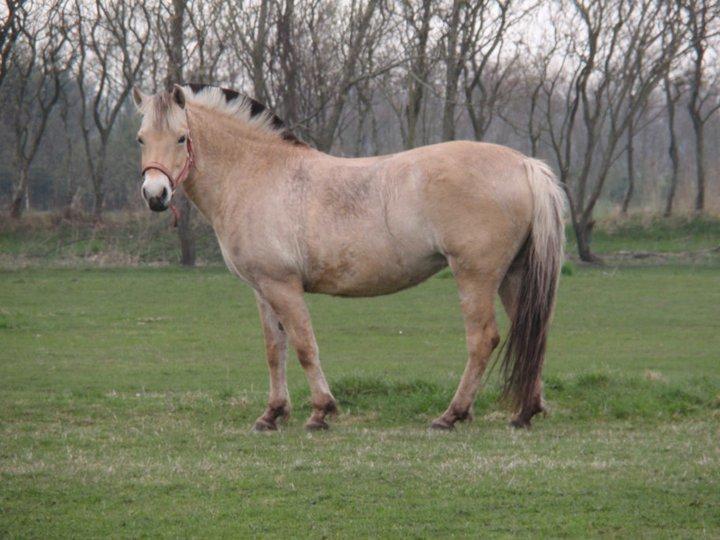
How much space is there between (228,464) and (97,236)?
31888 millimetres

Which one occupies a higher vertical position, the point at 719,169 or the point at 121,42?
the point at 121,42

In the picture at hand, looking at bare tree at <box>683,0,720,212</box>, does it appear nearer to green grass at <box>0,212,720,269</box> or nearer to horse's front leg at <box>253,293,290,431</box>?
green grass at <box>0,212,720,269</box>

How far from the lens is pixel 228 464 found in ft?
23.5

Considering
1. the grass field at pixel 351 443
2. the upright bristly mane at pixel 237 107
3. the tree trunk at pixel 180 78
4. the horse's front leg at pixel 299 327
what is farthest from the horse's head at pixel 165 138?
the tree trunk at pixel 180 78

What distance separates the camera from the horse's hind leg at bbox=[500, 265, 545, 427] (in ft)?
28.8

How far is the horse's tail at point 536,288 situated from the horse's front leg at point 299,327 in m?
1.46

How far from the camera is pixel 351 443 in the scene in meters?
8.11

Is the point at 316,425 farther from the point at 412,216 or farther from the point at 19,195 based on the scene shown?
the point at 19,195

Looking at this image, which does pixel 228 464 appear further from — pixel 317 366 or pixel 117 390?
pixel 117 390

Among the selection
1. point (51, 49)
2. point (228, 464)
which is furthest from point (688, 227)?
point (228, 464)

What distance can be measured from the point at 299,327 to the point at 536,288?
188 cm

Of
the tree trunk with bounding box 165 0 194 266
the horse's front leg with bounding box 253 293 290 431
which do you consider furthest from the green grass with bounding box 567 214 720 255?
the horse's front leg with bounding box 253 293 290 431

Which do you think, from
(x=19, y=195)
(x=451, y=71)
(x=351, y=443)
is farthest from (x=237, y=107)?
(x=19, y=195)

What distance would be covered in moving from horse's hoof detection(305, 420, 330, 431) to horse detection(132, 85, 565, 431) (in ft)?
0.03
